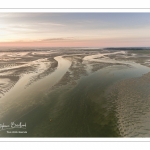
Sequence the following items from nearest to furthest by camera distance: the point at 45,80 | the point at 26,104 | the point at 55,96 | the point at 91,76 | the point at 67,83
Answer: the point at 26,104 → the point at 55,96 → the point at 67,83 → the point at 45,80 → the point at 91,76

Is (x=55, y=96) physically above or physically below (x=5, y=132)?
above

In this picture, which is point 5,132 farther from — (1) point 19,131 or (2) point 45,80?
(2) point 45,80

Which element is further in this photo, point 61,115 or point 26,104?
point 26,104

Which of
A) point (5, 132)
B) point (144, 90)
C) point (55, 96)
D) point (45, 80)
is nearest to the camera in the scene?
point (5, 132)
